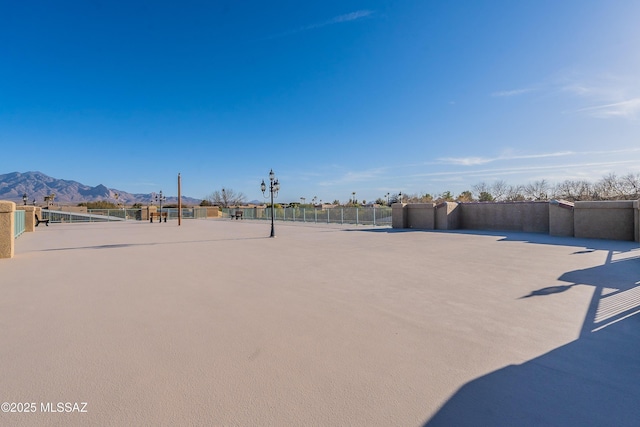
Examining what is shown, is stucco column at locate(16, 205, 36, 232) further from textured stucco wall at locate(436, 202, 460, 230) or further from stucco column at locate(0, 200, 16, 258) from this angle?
textured stucco wall at locate(436, 202, 460, 230)

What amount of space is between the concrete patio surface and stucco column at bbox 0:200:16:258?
335 cm

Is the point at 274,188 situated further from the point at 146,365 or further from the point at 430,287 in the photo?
the point at 146,365

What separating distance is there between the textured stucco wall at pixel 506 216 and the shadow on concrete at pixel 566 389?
14.2 m

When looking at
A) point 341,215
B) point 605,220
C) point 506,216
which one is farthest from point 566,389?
point 341,215

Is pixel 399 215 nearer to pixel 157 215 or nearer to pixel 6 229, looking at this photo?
pixel 6 229

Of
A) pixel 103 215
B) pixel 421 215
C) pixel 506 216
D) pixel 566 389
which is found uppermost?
pixel 103 215

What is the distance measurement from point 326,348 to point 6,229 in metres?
10.6

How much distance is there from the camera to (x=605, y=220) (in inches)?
→ 499

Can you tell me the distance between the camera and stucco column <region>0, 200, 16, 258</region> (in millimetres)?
8536

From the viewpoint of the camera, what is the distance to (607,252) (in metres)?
9.00

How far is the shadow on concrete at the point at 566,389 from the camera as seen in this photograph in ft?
6.88

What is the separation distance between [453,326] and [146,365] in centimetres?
334

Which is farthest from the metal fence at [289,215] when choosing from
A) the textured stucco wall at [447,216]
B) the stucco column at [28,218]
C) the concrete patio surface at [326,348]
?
the concrete patio surface at [326,348]

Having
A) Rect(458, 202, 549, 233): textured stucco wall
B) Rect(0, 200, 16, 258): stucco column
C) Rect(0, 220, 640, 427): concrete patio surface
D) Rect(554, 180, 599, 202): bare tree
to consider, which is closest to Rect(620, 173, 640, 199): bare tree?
Rect(554, 180, 599, 202): bare tree
